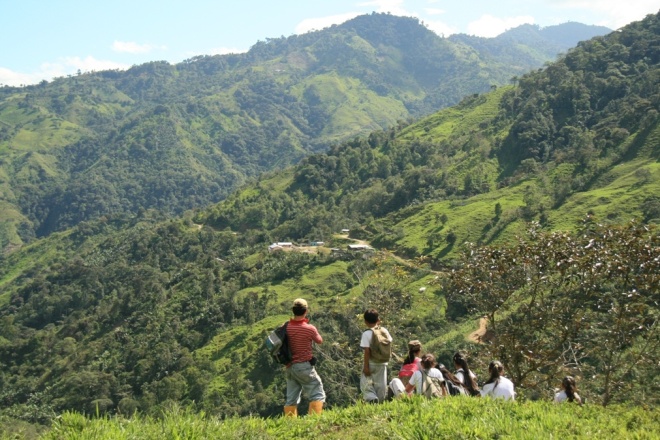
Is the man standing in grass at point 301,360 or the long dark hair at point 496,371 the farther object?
the long dark hair at point 496,371

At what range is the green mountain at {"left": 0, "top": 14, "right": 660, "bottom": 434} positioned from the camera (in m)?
14.9

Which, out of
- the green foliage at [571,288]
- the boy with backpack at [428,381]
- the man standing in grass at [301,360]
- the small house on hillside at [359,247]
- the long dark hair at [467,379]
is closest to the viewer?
the boy with backpack at [428,381]

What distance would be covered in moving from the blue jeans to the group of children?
2.73ft

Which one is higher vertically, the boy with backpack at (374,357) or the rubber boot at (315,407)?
the boy with backpack at (374,357)

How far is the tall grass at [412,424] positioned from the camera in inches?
240

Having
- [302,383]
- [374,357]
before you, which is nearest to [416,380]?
[374,357]

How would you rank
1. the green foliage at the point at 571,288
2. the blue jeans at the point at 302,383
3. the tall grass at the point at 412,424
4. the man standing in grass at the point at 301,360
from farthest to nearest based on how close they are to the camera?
the green foliage at the point at 571,288
the blue jeans at the point at 302,383
the man standing in grass at the point at 301,360
the tall grass at the point at 412,424

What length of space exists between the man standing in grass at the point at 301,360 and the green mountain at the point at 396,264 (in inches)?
245

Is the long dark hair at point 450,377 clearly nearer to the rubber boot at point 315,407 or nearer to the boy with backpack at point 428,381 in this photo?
the boy with backpack at point 428,381

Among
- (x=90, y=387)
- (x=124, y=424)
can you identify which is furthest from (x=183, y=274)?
(x=124, y=424)

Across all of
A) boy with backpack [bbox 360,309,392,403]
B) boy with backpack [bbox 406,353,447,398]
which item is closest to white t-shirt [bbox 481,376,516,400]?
boy with backpack [bbox 406,353,447,398]

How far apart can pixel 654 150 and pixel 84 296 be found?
88.6 metres

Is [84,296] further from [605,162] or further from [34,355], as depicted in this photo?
[605,162]

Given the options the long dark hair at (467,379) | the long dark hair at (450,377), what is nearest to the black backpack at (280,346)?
the long dark hair at (450,377)
